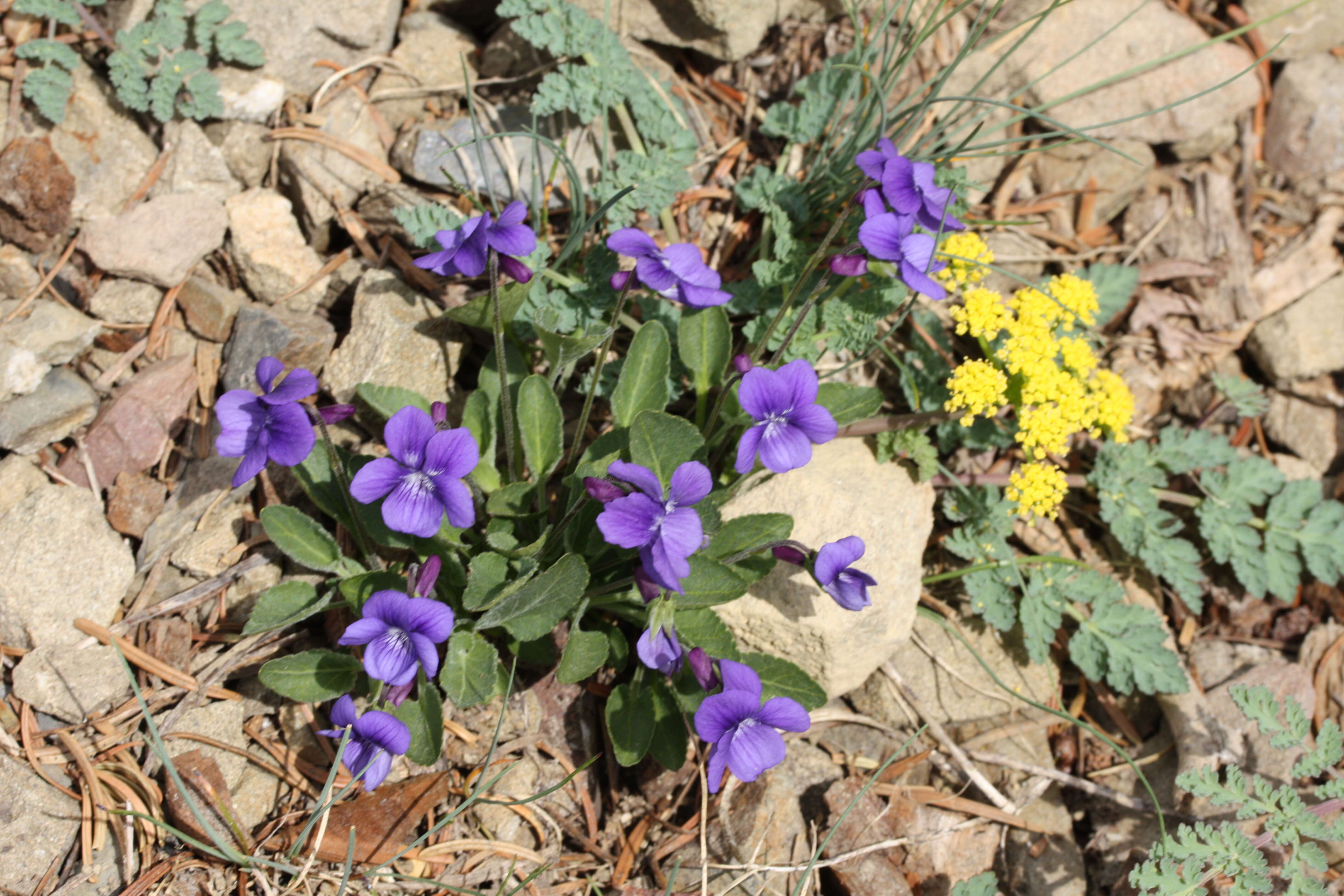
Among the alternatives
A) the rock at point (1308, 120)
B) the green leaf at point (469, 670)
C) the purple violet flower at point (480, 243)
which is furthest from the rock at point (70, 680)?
the rock at point (1308, 120)

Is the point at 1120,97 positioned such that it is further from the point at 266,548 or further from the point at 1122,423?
the point at 266,548

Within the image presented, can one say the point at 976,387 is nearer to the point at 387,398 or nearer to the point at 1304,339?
the point at 387,398

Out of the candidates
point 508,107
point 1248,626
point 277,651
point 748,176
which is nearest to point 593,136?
point 508,107

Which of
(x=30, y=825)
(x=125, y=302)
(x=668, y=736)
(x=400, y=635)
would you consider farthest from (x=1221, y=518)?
(x=125, y=302)

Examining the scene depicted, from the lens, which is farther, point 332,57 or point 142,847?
point 332,57

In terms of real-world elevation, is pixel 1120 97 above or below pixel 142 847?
above

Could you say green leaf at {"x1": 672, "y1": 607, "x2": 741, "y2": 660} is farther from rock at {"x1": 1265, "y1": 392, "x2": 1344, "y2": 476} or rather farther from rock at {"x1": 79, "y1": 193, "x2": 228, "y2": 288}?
rock at {"x1": 1265, "y1": 392, "x2": 1344, "y2": 476}

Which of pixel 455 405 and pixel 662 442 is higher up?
pixel 662 442
